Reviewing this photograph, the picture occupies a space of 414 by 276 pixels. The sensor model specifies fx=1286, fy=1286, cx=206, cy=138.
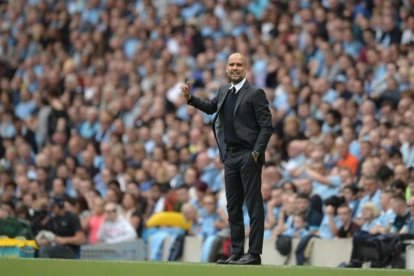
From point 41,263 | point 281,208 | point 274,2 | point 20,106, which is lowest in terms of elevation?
point 41,263

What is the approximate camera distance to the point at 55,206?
17.6 m

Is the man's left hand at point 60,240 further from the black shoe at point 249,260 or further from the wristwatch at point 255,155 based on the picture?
the wristwatch at point 255,155

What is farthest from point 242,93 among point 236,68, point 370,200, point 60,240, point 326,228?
point 60,240

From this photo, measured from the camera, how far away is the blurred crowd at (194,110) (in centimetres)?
1686

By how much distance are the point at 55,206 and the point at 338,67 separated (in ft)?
16.7

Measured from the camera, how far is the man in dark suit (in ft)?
37.4

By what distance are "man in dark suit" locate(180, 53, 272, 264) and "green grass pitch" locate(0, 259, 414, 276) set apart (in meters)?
0.92

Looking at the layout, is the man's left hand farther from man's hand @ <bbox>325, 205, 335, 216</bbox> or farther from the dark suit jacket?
the dark suit jacket

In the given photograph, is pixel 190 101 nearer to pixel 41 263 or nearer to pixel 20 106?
pixel 41 263

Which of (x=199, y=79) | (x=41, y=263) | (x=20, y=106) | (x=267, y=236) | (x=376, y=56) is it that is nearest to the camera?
(x=41, y=263)

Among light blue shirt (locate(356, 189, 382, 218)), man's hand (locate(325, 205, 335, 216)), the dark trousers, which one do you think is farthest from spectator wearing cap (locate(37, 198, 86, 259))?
the dark trousers

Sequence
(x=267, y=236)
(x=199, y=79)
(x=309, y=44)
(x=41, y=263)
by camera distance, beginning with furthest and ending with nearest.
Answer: (x=199, y=79)
(x=309, y=44)
(x=267, y=236)
(x=41, y=263)

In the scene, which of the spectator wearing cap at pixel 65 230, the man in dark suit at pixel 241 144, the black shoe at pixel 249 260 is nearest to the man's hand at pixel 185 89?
the man in dark suit at pixel 241 144

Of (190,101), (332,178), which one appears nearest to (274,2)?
(332,178)
